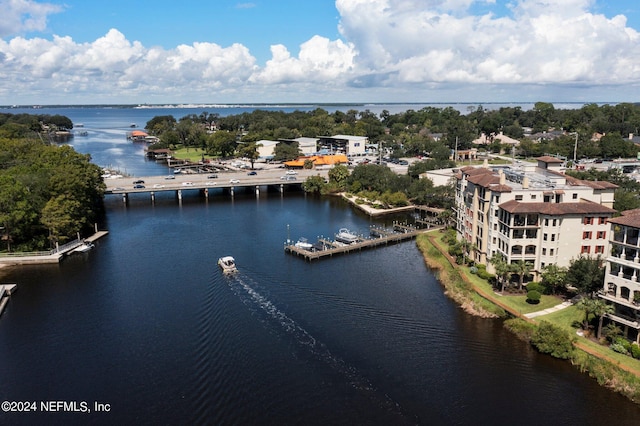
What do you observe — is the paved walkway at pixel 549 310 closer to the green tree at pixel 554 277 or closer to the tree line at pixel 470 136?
the green tree at pixel 554 277

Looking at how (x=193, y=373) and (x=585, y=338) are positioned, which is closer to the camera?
(x=193, y=373)

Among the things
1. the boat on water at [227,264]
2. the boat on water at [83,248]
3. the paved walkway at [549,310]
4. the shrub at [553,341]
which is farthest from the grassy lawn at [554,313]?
the boat on water at [83,248]

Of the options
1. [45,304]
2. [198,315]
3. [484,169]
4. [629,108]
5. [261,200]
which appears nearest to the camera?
[198,315]

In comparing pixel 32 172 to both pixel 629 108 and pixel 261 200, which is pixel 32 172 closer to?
pixel 261 200

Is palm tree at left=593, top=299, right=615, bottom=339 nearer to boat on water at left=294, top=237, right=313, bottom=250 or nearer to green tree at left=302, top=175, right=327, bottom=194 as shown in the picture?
boat on water at left=294, top=237, right=313, bottom=250

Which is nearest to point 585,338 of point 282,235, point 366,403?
point 366,403
